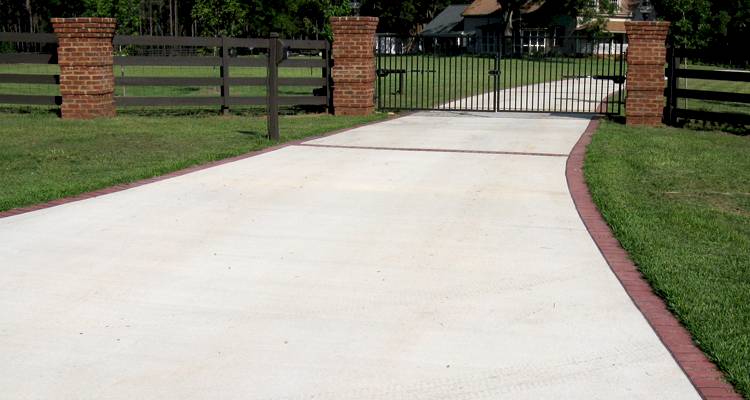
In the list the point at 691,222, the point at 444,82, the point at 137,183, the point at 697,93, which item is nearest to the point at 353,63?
the point at 444,82

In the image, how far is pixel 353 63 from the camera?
63.2 ft

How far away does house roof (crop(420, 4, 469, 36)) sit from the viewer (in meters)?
93.9

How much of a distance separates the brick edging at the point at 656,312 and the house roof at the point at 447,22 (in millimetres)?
85891

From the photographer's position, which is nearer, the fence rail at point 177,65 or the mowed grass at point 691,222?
the mowed grass at point 691,222

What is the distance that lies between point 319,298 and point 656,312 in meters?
2.18

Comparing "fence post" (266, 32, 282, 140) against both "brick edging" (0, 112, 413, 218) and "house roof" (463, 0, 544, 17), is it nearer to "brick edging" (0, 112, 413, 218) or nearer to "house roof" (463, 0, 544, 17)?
"brick edging" (0, 112, 413, 218)

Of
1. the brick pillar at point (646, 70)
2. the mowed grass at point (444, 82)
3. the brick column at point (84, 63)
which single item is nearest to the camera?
the brick pillar at point (646, 70)

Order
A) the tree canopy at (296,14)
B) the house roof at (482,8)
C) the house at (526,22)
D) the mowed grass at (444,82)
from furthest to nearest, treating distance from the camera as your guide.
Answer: the house roof at (482,8)
the house at (526,22)
the tree canopy at (296,14)
the mowed grass at (444,82)

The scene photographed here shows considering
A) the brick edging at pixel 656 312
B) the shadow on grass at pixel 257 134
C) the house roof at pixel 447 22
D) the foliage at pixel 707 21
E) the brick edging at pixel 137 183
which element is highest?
the house roof at pixel 447 22

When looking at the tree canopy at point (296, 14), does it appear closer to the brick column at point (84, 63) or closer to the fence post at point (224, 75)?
the fence post at point (224, 75)

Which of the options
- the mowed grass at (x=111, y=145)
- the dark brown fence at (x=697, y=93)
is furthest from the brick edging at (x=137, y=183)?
the dark brown fence at (x=697, y=93)

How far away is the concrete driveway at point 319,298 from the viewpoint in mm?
4797

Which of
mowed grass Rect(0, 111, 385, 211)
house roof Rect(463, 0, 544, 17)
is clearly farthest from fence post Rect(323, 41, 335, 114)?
house roof Rect(463, 0, 544, 17)

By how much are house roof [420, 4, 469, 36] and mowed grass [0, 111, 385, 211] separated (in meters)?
76.5
